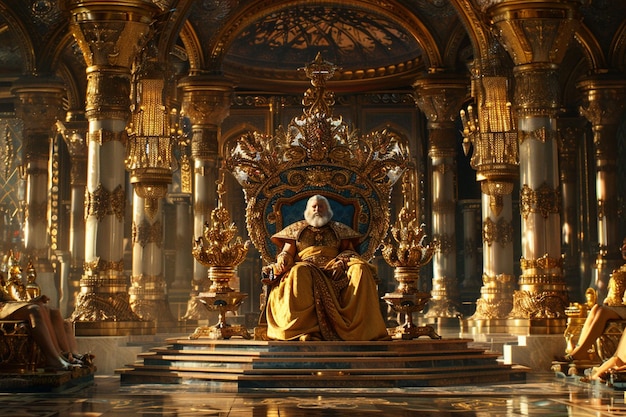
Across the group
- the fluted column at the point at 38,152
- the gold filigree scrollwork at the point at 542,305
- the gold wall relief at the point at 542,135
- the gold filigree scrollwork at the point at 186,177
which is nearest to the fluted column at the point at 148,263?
the fluted column at the point at 38,152

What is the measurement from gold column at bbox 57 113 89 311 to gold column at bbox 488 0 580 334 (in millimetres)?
11051

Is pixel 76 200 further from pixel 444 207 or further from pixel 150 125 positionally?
pixel 444 207

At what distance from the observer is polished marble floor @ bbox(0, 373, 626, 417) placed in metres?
9.68

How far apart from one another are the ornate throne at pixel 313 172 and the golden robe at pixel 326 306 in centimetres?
188

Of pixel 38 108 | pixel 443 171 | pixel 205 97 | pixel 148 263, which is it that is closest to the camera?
pixel 148 263

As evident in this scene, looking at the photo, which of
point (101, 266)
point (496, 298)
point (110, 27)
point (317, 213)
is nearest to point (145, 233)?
point (101, 266)

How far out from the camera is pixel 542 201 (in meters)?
16.4

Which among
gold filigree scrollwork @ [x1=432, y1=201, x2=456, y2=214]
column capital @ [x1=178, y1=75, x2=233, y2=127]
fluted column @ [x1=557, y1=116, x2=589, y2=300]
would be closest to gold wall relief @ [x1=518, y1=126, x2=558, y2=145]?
gold filigree scrollwork @ [x1=432, y1=201, x2=456, y2=214]

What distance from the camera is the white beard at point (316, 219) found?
48.6ft

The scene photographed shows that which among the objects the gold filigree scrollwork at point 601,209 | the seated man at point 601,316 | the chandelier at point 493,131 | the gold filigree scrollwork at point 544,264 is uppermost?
the chandelier at point 493,131

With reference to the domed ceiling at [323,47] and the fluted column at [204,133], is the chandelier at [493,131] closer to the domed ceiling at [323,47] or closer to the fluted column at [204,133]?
the fluted column at [204,133]

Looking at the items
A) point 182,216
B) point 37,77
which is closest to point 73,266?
point 182,216

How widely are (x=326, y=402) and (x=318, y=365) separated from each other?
7.44 ft

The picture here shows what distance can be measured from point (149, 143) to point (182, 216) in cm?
790
